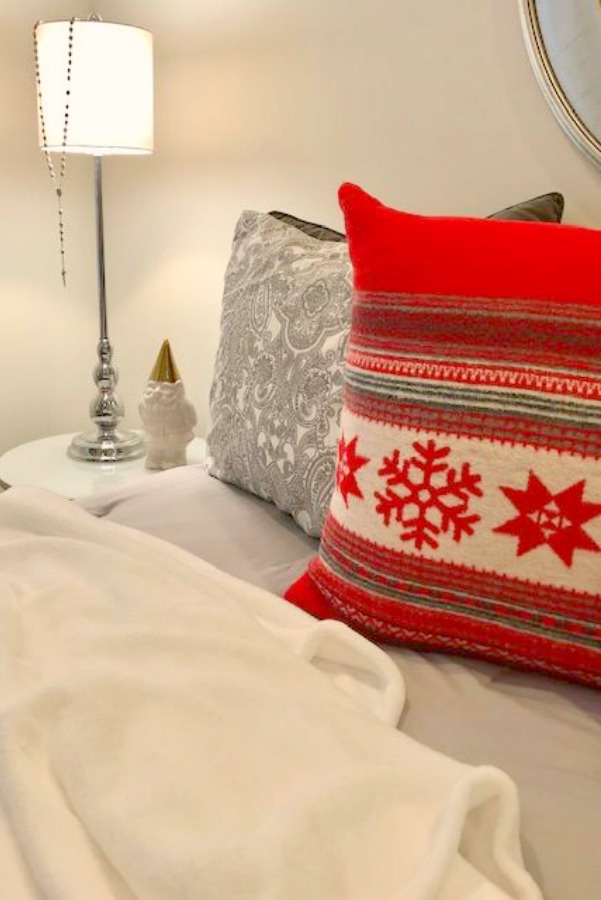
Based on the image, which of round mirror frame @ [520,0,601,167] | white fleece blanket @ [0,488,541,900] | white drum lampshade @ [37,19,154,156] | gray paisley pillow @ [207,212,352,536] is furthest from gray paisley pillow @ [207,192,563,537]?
white drum lampshade @ [37,19,154,156]

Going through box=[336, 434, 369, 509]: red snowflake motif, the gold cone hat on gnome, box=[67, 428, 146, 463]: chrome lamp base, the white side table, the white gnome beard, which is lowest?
the white side table

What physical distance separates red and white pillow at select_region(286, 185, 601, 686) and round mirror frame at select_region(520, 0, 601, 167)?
1.73 feet

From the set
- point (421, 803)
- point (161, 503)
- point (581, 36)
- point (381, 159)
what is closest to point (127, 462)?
point (161, 503)

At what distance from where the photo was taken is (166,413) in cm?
170

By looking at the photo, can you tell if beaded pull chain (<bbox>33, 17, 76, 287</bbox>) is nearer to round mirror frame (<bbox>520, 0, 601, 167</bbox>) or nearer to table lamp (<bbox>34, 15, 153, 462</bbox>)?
table lamp (<bbox>34, 15, 153, 462</bbox>)

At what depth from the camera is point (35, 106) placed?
2117mm

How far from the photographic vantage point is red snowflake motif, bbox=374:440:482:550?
791mm

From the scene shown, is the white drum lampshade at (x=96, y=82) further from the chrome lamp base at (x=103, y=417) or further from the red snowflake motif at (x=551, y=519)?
the red snowflake motif at (x=551, y=519)

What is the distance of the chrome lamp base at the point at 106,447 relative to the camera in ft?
6.09

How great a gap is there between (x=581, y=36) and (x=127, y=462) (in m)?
1.14

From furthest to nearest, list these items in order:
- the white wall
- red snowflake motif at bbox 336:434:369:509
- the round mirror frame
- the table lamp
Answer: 1. the table lamp
2. the white wall
3. the round mirror frame
4. red snowflake motif at bbox 336:434:369:509

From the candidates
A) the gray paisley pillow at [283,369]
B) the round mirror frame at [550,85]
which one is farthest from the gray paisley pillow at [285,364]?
the round mirror frame at [550,85]

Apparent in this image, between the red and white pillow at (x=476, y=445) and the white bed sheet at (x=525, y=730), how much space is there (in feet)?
0.09

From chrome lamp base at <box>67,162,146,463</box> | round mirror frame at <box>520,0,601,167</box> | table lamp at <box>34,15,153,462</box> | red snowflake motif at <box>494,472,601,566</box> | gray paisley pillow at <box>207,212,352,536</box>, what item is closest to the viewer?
red snowflake motif at <box>494,472,601,566</box>
